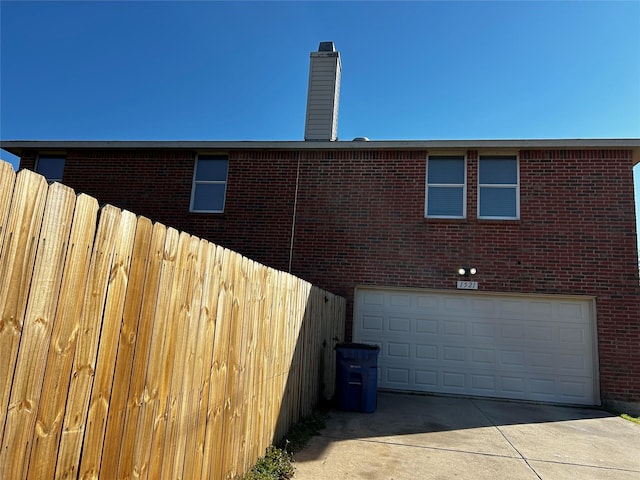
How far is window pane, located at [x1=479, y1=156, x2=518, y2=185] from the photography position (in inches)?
364

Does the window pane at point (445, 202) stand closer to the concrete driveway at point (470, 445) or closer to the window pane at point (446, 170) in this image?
the window pane at point (446, 170)

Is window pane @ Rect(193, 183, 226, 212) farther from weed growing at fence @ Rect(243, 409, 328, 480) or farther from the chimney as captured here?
weed growing at fence @ Rect(243, 409, 328, 480)

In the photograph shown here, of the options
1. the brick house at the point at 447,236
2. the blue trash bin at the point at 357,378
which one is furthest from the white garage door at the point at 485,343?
the blue trash bin at the point at 357,378

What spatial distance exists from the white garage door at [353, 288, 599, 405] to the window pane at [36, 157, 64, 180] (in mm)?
8383

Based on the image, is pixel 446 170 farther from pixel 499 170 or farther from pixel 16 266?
pixel 16 266

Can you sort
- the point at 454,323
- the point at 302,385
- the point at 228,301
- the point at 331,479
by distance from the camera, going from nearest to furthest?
the point at 228,301
the point at 331,479
the point at 302,385
the point at 454,323

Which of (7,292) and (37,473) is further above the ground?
(7,292)

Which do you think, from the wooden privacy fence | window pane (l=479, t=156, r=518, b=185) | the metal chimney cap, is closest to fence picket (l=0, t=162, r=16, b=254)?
the wooden privacy fence

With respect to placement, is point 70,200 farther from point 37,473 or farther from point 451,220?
point 451,220

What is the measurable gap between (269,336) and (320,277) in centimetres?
511

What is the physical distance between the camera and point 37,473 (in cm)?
163

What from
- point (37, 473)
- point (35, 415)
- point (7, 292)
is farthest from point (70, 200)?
point (37, 473)

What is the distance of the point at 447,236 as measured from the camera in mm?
9078

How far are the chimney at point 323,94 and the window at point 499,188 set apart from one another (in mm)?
3582
